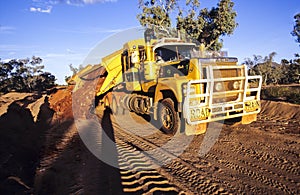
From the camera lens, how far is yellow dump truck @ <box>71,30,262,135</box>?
6.21 meters

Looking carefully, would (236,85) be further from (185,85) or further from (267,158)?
(267,158)

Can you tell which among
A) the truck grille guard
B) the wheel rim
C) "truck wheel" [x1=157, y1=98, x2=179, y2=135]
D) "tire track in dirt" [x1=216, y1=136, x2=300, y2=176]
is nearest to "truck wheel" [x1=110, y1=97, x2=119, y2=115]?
"truck wheel" [x1=157, y1=98, x2=179, y2=135]

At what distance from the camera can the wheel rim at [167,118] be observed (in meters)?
7.02

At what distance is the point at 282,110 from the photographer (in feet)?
31.5

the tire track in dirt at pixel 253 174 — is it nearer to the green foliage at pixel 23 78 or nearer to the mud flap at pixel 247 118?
the mud flap at pixel 247 118

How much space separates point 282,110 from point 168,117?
5.42 metres

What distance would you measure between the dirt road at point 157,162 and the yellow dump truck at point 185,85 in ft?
2.09

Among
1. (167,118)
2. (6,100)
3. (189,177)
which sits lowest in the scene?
(189,177)

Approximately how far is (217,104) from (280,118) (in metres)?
3.96

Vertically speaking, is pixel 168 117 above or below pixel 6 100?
below

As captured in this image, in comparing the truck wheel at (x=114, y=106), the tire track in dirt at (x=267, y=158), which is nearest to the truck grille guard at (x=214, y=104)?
the tire track in dirt at (x=267, y=158)

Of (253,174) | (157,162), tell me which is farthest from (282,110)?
(157,162)

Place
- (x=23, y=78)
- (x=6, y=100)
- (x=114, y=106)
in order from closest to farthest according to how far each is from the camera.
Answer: (x=114, y=106)
(x=6, y=100)
(x=23, y=78)

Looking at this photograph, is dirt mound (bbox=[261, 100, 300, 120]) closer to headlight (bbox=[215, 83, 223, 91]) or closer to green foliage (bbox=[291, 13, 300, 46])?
headlight (bbox=[215, 83, 223, 91])
